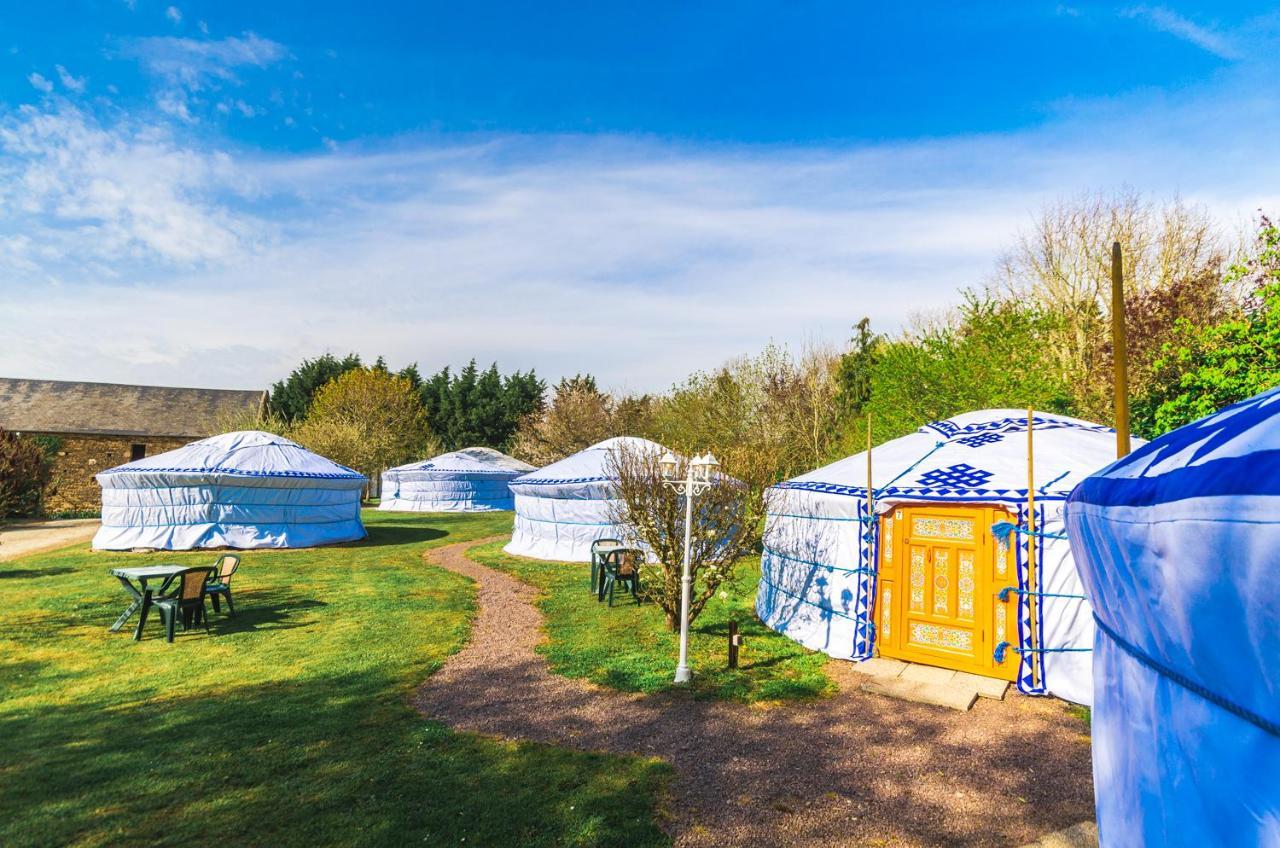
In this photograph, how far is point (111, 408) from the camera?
29.4 metres

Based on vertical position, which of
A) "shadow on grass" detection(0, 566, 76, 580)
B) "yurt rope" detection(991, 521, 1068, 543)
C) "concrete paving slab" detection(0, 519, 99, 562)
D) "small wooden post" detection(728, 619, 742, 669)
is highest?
"yurt rope" detection(991, 521, 1068, 543)

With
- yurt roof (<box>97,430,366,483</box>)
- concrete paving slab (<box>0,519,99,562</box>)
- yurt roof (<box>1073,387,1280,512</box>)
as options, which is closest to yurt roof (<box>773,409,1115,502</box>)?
yurt roof (<box>1073,387,1280,512</box>)

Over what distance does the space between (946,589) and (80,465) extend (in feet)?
107

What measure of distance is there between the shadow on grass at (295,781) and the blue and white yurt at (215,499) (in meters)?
10.5

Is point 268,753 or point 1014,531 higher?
point 1014,531

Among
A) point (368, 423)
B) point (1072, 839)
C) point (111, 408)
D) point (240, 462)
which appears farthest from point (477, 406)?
point (1072, 839)

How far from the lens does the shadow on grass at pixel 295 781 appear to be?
12.2 feet

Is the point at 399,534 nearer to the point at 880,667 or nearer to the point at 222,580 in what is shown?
the point at 222,580

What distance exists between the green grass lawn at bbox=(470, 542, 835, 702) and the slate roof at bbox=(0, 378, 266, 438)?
26.7m

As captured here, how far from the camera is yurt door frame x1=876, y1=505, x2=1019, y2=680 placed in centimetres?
650

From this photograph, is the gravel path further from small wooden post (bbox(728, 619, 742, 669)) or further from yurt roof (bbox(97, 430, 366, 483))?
yurt roof (bbox(97, 430, 366, 483))

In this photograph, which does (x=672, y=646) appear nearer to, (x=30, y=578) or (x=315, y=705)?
(x=315, y=705)

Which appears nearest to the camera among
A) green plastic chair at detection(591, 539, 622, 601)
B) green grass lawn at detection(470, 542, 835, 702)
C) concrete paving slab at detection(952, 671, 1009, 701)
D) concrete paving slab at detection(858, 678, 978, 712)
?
concrete paving slab at detection(858, 678, 978, 712)

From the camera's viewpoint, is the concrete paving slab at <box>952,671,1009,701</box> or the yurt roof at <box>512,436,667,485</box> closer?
the concrete paving slab at <box>952,671,1009,701</box>
